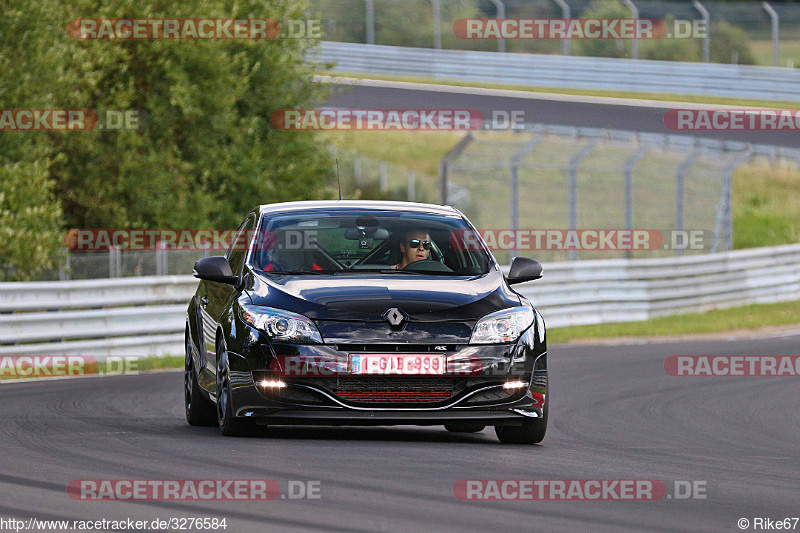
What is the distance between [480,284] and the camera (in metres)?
9.89

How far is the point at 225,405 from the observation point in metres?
9.72

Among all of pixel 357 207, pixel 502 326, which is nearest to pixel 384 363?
pixel 502 326

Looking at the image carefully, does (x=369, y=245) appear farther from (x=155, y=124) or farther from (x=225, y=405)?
(x=155, y=124)

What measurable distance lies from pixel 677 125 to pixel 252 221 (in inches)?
1100

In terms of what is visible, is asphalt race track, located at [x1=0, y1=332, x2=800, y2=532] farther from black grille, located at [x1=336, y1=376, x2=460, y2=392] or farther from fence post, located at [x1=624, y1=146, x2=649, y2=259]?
fence post, located at [x1=624, y1=146, x2=649, y2=259]

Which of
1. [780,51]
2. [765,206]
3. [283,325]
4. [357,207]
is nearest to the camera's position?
[283,325]

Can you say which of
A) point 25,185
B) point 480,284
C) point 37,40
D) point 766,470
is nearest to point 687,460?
point 766,470

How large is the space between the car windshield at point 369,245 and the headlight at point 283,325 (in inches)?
24.8

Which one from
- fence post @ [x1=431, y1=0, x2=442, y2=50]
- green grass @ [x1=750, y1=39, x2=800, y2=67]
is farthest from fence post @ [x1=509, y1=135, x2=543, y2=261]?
fence post @ [x1=431, y1=0, x2=442, y2=50]

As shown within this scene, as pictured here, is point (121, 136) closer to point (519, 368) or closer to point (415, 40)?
point (519, 368)

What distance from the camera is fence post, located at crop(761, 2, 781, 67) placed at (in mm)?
37250

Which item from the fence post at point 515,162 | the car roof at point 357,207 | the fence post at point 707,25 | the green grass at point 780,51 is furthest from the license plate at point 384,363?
the green grass at point 780,51

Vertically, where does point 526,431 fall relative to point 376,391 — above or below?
below

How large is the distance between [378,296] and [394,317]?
0.24 m
